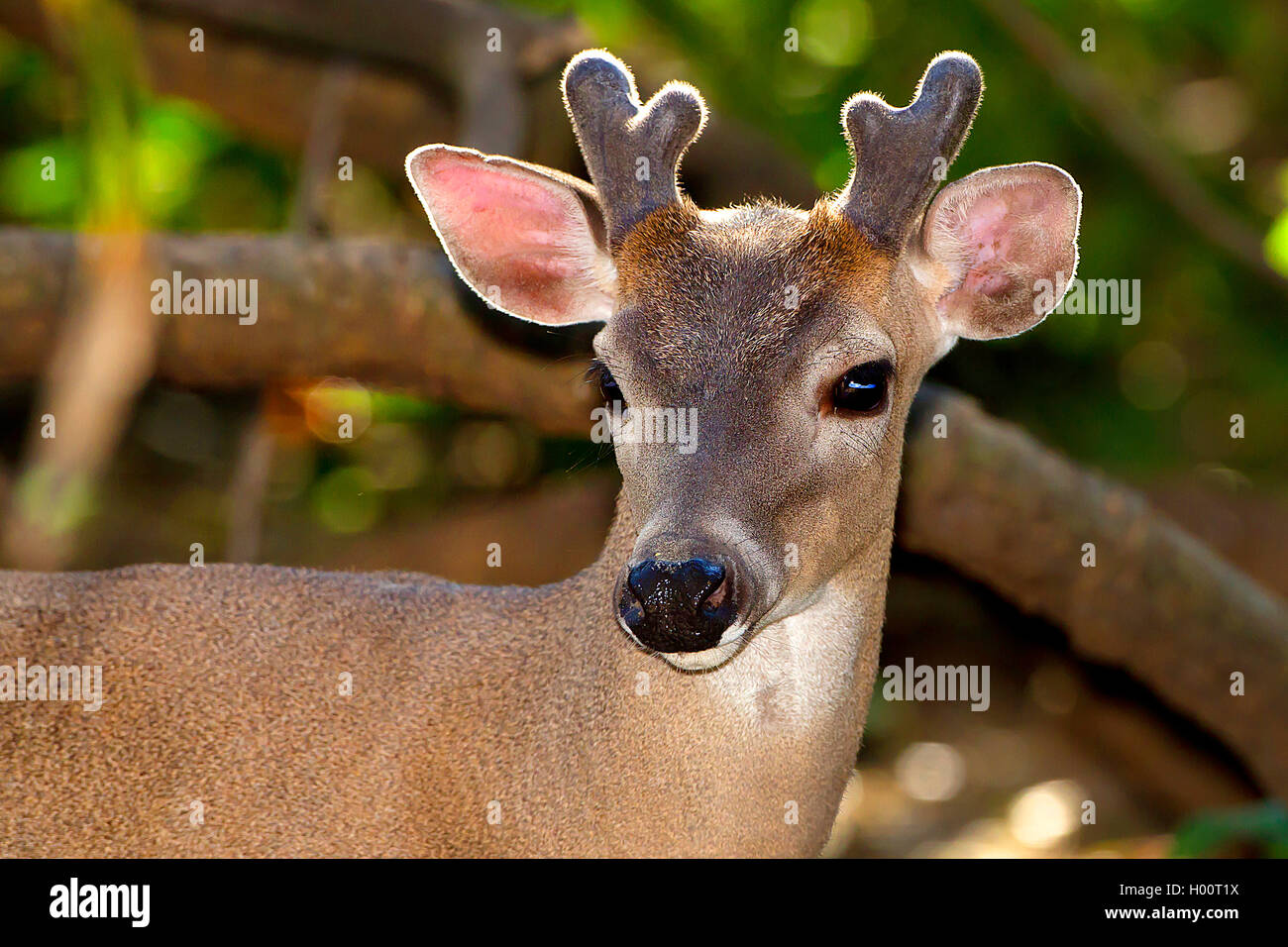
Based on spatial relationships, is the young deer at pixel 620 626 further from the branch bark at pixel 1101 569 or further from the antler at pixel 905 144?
the branch bark at pixel 1101 569

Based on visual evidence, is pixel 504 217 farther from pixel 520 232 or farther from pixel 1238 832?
pixel 1238 832

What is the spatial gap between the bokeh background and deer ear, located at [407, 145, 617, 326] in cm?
207

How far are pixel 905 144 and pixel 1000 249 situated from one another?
20.6 inches

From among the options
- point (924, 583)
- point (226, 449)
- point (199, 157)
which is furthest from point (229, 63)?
point (924, 583)

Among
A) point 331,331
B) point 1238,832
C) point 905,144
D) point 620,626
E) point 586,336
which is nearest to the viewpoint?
point 620,626

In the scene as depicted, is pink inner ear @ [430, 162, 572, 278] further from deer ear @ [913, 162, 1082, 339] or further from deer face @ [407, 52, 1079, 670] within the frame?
deer ear @ [913, 162, 1082, 339]

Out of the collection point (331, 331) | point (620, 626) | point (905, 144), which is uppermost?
point (331, 331)

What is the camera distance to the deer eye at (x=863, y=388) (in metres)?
4.21

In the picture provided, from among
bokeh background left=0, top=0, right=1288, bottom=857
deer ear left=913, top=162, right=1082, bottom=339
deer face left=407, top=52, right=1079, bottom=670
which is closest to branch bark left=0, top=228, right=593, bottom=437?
bokeh background left=0, top=0, right=1288, bottom=857

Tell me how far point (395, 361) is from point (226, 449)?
359cm

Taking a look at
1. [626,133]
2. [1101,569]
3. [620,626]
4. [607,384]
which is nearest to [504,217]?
[626,133]

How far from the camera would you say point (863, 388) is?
4.23 meters

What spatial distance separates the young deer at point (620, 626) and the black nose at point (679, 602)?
35cm

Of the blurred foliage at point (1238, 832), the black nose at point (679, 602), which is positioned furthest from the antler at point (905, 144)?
the blurred foliage at point (1238, 832)
